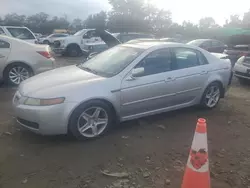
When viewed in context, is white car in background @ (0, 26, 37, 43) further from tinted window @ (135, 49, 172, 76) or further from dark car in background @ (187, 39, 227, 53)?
tinted window @ (135, 49, 172, 76)

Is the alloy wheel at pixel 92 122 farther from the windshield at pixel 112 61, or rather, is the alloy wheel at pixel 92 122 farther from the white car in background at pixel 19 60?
the white car in background at pixel 19 60

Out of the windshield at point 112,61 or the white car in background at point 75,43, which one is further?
the white car in background at point 75,43

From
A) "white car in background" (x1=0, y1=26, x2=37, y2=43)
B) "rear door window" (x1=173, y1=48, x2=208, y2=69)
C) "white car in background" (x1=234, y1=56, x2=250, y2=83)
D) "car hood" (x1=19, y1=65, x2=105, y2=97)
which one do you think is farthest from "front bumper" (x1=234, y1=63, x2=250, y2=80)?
"white car in background" (x1=0, y1=26, x2=37, y2=43)

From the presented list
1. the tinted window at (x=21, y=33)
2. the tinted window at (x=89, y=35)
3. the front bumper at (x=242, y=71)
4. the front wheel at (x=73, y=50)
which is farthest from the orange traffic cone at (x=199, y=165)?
the tinted window at (x=89, y=35)

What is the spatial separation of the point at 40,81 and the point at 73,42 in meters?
13.8

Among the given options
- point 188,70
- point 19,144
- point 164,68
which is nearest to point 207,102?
point 188,70

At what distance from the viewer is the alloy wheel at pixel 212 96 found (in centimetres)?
593

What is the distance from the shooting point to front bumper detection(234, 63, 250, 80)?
875cm

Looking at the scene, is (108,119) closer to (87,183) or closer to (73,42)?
(87,183)

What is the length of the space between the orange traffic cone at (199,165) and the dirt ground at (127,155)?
0.40 m

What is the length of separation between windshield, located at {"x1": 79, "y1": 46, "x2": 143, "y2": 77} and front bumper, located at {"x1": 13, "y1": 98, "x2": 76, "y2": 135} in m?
0.98

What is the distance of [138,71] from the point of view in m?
4.70

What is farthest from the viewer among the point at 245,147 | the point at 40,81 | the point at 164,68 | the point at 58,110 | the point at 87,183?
the point at 164,68

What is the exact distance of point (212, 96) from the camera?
19.8 ft
